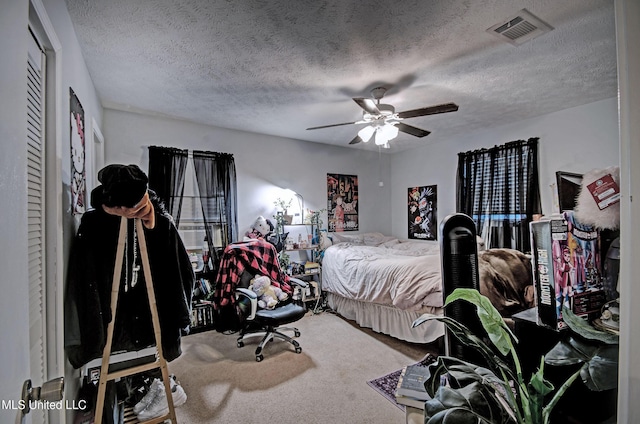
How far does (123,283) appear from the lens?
1696 millimetres

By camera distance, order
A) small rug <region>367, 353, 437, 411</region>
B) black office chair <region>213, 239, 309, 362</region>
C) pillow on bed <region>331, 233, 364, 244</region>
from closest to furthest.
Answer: small rug <region>367, 353, 437, 411</region> → black office chair <region>213, 239, 309, 362</region> → pillow on bed <region>331, 233, 364, 244</region>

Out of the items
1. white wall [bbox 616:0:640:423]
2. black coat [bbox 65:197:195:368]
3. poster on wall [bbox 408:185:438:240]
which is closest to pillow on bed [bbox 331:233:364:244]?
poster on wall [bbox 408:185:438:240]

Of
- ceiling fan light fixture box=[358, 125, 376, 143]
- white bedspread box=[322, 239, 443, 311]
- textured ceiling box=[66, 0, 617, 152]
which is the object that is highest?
textured ceiling box=[66, 0, 617, 152]

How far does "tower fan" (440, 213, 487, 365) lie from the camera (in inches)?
59.4

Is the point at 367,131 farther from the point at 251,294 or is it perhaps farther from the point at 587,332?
the point at 587,332

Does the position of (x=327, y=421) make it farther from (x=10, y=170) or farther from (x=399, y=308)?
(x=10, y=170)

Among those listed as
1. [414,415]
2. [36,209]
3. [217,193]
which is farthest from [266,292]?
[36,209]

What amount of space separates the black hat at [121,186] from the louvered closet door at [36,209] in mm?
282

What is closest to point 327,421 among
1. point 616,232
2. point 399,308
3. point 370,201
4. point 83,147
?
point 399,308

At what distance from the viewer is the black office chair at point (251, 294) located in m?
2.82

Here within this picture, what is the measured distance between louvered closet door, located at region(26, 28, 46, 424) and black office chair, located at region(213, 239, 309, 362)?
5.67 ft

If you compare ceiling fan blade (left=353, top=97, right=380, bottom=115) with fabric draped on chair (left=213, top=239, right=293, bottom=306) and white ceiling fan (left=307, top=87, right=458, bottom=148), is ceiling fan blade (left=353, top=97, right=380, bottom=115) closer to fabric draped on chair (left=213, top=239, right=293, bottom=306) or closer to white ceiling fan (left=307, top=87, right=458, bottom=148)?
white ceiling fan (left=307, top=87, right=458, bottom=148)

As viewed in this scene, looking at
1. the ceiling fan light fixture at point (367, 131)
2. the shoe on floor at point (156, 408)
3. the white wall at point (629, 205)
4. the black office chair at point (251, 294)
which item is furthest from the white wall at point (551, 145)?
the shoe on floor at point (156, 408)

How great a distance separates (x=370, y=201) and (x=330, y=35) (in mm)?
3673
